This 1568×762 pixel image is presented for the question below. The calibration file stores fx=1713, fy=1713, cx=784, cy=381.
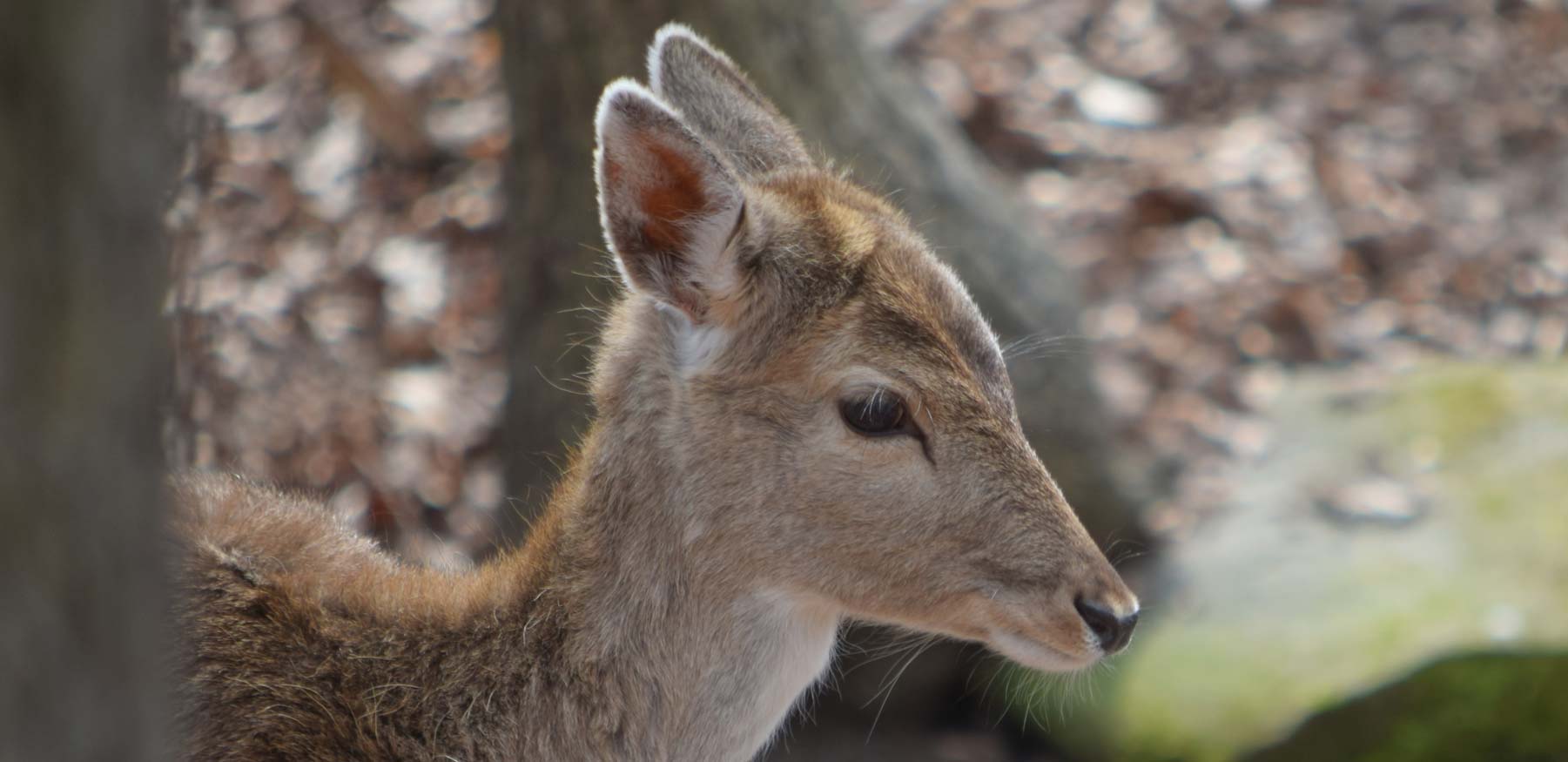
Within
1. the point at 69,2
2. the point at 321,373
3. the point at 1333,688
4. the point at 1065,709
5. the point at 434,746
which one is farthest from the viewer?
the point at 321,373

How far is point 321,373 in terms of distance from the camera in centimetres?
689

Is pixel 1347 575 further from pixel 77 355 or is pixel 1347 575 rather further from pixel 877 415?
pixel 77 355

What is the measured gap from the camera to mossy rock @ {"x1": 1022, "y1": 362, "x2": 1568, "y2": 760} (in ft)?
19.4

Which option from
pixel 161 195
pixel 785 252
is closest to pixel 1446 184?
pixel 785 252

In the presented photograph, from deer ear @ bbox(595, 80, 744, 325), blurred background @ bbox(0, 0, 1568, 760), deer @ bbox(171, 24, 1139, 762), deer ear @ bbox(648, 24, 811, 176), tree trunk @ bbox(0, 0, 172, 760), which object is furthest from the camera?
blurred background @ bbox(0, 0, 1568, 760)

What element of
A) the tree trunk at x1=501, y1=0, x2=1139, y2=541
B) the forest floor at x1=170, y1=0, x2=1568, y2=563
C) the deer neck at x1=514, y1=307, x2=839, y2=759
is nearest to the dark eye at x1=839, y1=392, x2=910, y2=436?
the deer neck at x1=514, y1=307, x2=839, y2=759

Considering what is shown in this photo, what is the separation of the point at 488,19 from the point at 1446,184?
17.4 feet

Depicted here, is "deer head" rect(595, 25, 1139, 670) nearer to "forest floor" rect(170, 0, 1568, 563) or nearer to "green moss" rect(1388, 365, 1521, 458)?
"forest floor" rect(170, 0, 1568, 563)

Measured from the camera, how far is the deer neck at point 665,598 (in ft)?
11.8

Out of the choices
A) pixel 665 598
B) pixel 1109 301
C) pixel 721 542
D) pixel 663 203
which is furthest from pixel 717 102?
pixel 1109 301

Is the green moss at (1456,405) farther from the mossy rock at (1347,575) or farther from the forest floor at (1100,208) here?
the forest floor at (1100,208)

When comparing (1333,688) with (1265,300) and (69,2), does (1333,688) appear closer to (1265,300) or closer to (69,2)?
(1265,300)

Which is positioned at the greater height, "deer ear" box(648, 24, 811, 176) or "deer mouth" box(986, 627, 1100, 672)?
"deer ear" box(648, 24, 811, 176)

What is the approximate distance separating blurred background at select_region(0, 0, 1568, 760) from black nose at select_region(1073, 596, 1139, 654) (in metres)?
0.86
